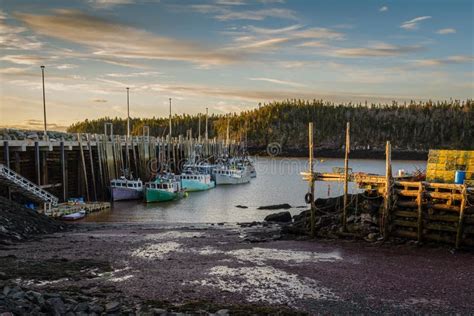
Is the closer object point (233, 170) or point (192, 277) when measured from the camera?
point (192, 277)

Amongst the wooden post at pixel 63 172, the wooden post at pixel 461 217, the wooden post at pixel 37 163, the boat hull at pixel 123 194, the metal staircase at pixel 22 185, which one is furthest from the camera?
the boat hull at pixel 123 194

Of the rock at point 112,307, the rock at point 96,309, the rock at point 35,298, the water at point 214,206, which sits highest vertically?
the rock at point 35,298

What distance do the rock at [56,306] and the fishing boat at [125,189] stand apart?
130 feet

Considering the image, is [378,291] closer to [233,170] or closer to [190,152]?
[233,170]

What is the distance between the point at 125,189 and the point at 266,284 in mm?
36726

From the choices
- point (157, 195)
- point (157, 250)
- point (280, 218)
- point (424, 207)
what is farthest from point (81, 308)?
point (157, 195)

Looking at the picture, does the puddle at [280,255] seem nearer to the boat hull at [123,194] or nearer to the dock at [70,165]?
the dock at [70,165]

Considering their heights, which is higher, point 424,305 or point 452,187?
point 452,187

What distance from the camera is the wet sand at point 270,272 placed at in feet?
55.4

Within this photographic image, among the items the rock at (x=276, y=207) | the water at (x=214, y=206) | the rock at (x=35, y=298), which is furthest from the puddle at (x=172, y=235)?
the rock at (x=276, y=207)

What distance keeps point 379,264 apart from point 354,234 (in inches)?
221

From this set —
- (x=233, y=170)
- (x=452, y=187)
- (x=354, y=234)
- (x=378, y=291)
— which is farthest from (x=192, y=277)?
(x=233, y=170)

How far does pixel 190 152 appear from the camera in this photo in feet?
290

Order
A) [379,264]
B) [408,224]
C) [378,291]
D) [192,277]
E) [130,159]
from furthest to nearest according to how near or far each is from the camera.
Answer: [130,159], [408,224], [379,264], [192,277], [378,291]
